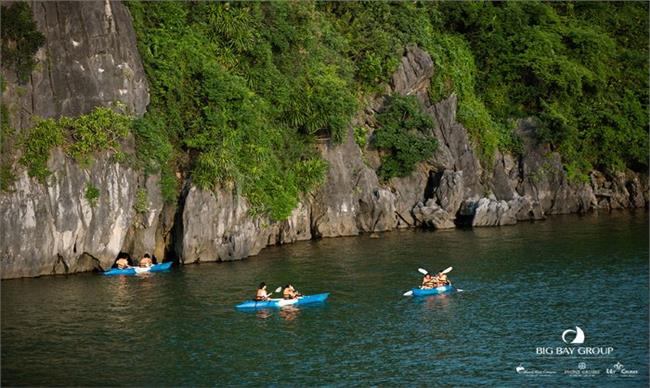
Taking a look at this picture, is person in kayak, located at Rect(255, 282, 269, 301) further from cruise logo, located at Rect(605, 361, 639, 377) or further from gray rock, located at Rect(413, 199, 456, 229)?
gray rock, located at Rect(413, 199, 456, 229)

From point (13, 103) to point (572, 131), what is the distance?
138 feet

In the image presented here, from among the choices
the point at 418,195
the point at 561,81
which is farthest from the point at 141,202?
the point at 561,81

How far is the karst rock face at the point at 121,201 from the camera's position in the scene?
41.7 m

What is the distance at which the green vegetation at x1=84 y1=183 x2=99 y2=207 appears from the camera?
42.7 metres

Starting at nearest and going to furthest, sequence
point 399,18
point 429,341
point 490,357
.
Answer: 1. point 490,357
2. point 429,341
3. point 399,18

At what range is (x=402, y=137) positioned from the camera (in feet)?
199

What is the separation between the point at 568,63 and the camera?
69.9m

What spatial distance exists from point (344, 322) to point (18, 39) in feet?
69.6

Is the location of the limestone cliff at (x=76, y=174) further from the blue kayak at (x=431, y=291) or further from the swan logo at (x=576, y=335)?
the swan logo at (x=576, y=335)

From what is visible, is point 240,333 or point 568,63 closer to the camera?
point 240,333

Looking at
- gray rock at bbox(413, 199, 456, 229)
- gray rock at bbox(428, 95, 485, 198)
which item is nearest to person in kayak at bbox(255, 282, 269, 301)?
gray rock at bbox(413, 199, 456, 229)

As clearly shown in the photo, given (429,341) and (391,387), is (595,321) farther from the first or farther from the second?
(391,387)

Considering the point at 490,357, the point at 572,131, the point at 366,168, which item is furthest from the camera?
the point at 572,131

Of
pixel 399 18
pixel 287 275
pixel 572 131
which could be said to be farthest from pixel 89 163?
pixel 572 131
